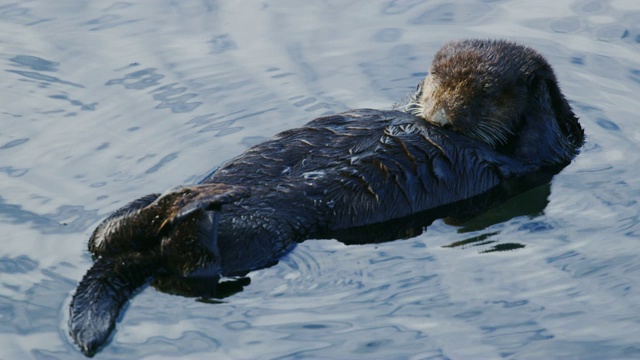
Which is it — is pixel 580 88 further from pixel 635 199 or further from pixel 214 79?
pixel 214 79

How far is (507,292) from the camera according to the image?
15.6 feet

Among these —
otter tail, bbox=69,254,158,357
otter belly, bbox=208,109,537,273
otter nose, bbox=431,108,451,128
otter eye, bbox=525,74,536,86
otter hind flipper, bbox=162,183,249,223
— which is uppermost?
otter eye, bbox=525,74,536,86

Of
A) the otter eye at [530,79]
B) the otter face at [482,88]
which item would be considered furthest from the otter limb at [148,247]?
the otter eye at [530,79]

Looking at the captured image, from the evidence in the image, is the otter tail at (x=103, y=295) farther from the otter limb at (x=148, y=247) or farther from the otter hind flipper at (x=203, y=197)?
the otter hind flipper at (x=203, y=197)

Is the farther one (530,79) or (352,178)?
(530,79)

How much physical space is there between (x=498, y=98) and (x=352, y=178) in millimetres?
1027

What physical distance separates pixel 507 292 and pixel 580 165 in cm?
141

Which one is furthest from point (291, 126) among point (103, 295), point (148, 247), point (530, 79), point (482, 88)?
point (103, 295)

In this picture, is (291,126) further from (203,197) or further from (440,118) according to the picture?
(203,197)

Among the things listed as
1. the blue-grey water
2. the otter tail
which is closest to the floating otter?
the otter tail

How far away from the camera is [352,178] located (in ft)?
16.7

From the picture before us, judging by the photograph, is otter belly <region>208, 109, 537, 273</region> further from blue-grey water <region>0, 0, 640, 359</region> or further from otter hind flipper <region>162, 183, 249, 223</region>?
otter hind flipper <region>162, 183, 249, 223</region>

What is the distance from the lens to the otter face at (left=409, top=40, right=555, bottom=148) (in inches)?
219

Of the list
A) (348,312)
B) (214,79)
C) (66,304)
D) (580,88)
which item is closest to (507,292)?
(348,312)
